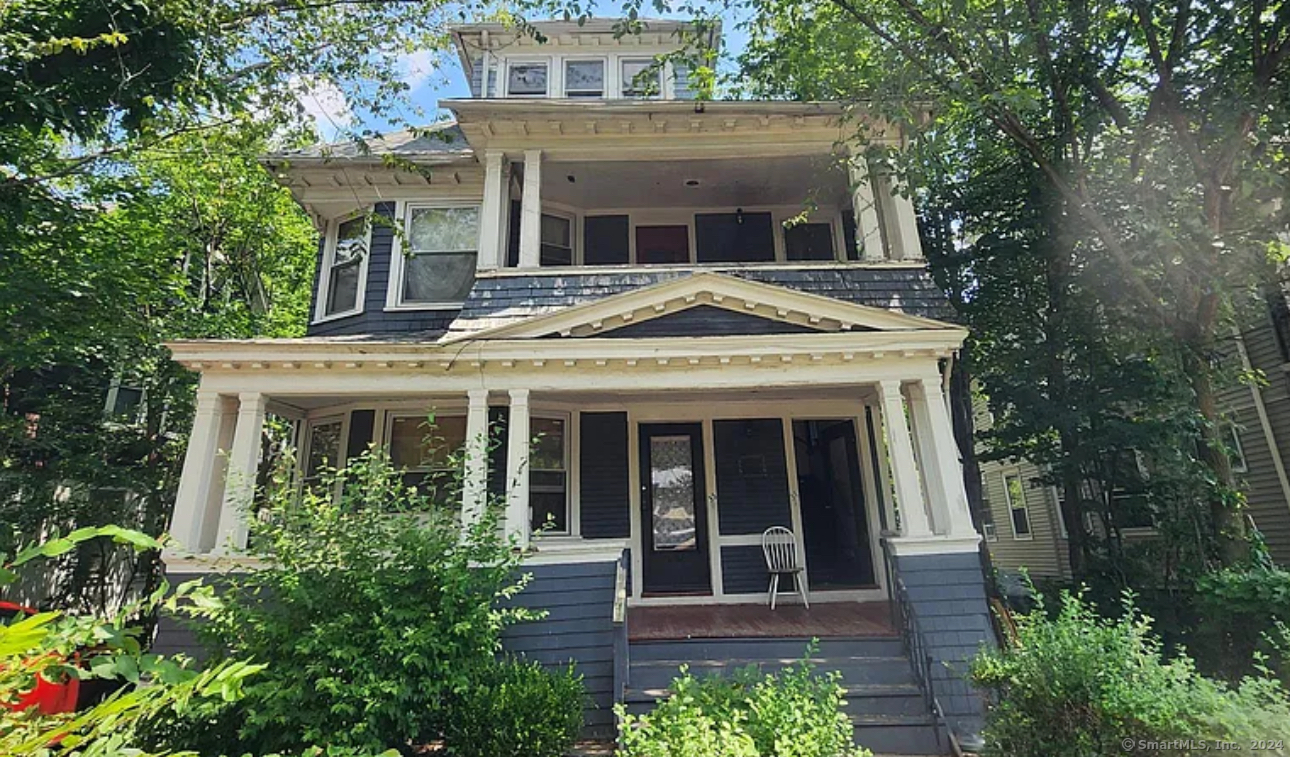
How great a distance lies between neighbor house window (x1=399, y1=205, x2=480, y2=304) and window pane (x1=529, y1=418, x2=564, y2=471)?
6.77 feet

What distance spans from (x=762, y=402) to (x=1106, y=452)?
5395 millimetres

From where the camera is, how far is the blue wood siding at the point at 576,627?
5.57 m

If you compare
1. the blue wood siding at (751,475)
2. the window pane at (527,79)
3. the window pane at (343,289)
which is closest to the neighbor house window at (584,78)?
the window pane at (527,79)

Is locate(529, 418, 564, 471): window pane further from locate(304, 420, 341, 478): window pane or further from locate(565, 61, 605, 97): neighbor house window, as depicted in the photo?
locate(565, 61, 605, 97): neighbor house window

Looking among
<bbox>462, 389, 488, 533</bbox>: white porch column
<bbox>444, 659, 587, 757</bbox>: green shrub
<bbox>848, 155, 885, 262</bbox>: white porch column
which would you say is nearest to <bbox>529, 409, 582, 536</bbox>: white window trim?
<bbox>462, 389, 488, 533</bbox>: white porch column

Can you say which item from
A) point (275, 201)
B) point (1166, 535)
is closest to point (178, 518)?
point (275, 201)

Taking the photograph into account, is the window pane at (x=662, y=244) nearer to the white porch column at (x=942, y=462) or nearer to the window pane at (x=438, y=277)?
the window pane at (x=438, y=277)

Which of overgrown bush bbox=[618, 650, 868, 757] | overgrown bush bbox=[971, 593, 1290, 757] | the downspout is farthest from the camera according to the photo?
the downspout

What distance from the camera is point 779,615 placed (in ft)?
23.2

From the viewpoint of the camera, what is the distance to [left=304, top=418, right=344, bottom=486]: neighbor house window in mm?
8219

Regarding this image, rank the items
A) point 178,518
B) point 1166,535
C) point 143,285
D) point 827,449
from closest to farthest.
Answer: point 178,518
point 1166,535
point 827,449
point 143,285

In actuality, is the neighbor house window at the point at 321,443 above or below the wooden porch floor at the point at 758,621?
above

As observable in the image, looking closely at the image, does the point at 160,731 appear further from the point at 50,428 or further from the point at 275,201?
the point at 275,201

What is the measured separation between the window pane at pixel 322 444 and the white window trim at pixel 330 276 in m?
1.55
